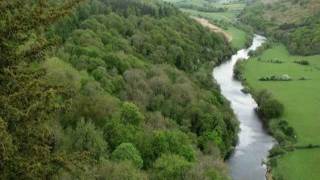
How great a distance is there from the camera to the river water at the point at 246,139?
2884 inches

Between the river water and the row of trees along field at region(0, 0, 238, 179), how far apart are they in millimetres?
2818

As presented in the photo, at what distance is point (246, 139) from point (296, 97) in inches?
1277

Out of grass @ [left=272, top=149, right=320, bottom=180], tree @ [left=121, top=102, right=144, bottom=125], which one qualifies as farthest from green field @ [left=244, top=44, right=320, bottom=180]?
tree @ [left=121, top=102, right=144, bottom=125]

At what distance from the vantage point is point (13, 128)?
21469 mm

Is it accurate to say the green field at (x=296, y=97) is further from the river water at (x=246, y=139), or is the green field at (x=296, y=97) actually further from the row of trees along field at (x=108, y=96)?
the row of trees along field at (x=108, y=96)

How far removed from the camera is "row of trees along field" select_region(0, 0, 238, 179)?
69.3ft

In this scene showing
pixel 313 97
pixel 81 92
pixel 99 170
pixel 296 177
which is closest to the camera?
pixel 99 170

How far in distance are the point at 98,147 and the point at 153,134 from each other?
394 inches

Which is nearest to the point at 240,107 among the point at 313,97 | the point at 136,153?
the point at 313,97

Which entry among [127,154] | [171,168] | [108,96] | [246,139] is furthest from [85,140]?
[246,139]

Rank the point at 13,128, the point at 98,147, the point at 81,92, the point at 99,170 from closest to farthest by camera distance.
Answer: the point at 13,128
the point at 99,170
the point at 98,147
the point at 81,92

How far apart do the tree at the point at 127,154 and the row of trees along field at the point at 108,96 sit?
10 cm

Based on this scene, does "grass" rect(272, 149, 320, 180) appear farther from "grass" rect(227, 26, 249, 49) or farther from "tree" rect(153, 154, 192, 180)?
"grass" rect(227, 26, 249, 49)

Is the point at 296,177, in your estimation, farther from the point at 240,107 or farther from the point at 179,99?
the point at 240,107
